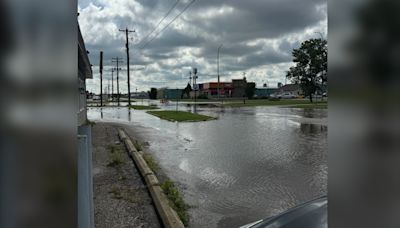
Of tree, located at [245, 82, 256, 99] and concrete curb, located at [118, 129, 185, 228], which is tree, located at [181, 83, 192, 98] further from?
concrete curb, located at [118, 129, 185, 228]

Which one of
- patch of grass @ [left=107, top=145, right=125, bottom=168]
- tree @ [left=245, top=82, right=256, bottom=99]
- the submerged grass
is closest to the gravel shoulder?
patch of grass @ [left=107, top=145, right=125, bottom=168]

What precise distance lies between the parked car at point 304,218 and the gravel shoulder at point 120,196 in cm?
218

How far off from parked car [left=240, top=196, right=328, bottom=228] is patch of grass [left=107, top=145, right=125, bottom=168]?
5.96 metres

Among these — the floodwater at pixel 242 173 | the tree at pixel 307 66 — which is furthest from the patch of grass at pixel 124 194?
the tree at pixel 307 66

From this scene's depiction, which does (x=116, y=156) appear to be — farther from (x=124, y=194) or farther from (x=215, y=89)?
(x=215, y=89)

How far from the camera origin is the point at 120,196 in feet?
19.3

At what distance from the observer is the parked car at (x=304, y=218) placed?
2.75 metres

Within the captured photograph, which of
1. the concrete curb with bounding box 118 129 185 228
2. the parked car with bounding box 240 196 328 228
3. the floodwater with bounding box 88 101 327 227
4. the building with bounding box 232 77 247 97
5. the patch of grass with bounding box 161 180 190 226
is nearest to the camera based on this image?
the parked car with bounding box 240 196 328 228

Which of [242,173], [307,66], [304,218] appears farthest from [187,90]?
[304,218]

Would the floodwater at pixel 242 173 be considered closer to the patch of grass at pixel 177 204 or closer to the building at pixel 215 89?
the patch of grass at pixel 177 204

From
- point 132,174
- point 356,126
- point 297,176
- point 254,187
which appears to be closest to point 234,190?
point 254,187

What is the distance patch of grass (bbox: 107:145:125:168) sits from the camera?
8586 mm

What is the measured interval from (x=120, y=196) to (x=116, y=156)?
3.56 metres

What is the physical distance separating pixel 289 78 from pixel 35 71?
62.3 meters
